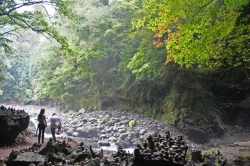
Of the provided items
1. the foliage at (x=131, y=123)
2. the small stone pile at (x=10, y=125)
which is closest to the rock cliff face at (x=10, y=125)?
the small stone pile at (x=10, y=125)

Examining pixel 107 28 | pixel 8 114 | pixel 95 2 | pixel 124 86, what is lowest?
pixel 8 114

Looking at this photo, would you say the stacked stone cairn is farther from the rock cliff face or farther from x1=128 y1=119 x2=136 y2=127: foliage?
x1=128 y1=119 x2=136 y2=127: foliage

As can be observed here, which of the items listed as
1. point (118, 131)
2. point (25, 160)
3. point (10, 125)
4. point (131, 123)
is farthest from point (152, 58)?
point (25, 160)

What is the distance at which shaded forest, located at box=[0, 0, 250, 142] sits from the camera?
7359mm

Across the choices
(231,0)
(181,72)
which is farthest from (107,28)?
(231,0)

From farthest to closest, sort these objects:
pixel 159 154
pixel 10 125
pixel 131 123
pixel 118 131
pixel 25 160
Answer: pixel 131 123, pixel 118 131, pixel 10 125, pixel 25 160, pixel 159 154

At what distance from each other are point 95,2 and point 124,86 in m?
10.0

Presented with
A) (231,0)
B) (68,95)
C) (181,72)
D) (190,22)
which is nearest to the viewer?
(231,0)

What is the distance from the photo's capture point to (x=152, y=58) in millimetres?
15992

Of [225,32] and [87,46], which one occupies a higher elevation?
[87,46]

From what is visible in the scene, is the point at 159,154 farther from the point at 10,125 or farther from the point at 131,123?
the point at 131,123

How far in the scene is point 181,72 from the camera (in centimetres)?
1619

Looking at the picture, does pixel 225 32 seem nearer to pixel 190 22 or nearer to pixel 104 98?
pixel 190 22

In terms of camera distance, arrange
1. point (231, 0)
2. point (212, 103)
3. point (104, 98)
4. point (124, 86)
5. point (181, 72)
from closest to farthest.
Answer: point (231, 0) < point (212, 103) < point (181, 72) < point (124, 86) < point (104, 98)
